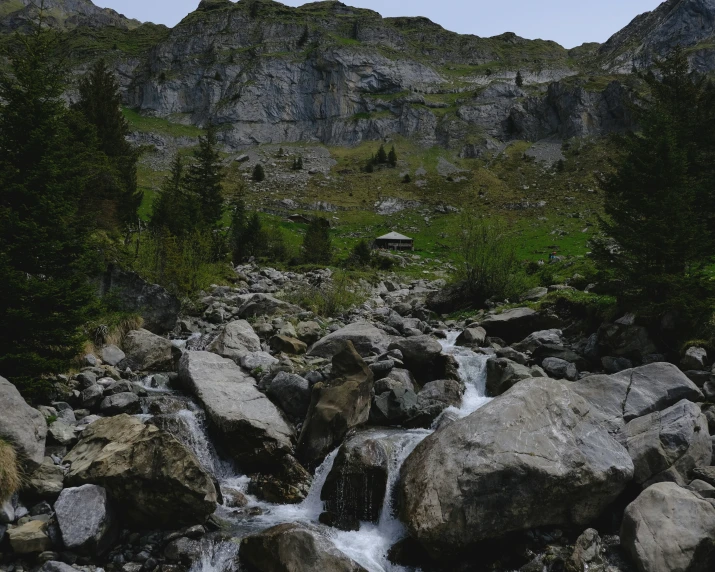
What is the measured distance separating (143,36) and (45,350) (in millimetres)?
211641

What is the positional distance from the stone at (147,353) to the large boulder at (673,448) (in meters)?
14.0

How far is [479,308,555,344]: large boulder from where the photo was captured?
812 inches

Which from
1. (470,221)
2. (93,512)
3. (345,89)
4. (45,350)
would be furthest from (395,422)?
(345,89)

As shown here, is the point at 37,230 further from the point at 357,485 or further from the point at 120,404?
the point at 357,485

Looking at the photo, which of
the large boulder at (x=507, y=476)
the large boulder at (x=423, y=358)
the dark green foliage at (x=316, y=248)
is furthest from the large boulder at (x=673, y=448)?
the dark green foliage at (x=316, y=248)

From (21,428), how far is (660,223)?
18.5 m

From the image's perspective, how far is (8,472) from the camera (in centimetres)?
870

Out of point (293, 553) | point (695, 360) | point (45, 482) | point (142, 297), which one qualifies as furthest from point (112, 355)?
point (695, 360)

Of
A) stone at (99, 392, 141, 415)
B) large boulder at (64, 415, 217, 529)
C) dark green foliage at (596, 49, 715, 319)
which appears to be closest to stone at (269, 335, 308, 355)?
stone at (99, 392, 141, 415)

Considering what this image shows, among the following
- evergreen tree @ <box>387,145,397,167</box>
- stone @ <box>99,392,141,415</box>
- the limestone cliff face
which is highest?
the limestone cliff face

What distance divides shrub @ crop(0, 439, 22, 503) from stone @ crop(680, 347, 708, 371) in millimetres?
17407

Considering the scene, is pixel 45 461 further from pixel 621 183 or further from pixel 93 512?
pixel 621 183

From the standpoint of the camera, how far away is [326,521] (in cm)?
1053

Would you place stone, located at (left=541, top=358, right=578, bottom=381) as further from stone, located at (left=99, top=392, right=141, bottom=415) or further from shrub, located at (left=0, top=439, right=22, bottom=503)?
shrub, located at (left=0, top=439, right=22, bottom=503)
